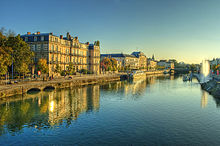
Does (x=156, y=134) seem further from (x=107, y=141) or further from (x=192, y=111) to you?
(x=192, y=111)

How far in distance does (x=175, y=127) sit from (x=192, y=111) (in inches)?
484

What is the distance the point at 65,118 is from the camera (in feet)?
104

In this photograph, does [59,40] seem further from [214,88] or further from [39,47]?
[214,88]

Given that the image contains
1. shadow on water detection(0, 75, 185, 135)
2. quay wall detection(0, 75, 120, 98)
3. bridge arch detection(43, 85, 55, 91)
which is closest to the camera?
shadow on water detection(0, 75, 185, 135)

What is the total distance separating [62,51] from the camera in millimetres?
88562

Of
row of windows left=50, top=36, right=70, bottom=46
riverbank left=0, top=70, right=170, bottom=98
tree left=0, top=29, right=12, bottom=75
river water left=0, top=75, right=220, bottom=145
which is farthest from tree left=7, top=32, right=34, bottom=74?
row of windows left=50, top=36, right=70, bottom=46

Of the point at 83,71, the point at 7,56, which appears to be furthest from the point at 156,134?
the point at 83,71

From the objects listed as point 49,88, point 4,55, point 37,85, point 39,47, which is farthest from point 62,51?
point 4,55

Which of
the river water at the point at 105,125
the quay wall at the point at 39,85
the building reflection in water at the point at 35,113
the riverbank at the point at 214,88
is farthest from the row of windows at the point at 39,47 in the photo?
the riverbank at the point at 214,88

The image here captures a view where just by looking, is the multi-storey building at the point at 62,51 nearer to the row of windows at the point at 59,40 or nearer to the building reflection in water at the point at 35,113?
the row of windows at the point at 59,40

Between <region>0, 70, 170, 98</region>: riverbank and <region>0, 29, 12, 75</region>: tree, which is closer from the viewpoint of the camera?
<region>0, 70, 170, 98</region>: riverbank

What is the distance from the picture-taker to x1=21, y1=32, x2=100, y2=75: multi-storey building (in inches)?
3137

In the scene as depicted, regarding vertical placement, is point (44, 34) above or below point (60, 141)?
above

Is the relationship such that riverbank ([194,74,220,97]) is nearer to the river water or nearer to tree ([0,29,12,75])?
the river water
